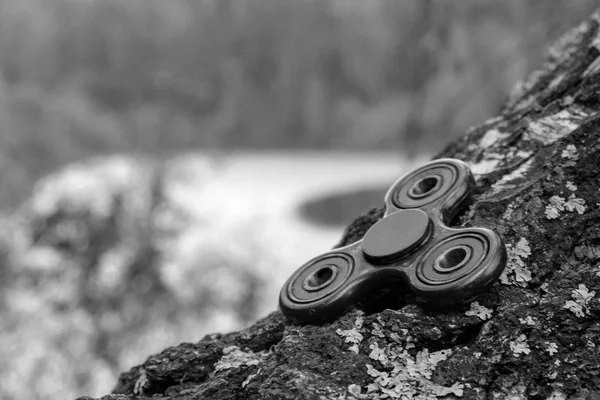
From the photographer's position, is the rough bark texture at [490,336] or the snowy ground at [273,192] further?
the snowy ground at [273,192]

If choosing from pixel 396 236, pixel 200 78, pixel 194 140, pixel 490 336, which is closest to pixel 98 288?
pixel 194 140

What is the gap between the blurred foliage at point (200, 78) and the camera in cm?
381

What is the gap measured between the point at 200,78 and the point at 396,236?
3477 mm

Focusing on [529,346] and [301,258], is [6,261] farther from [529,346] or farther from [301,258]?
[529,346]

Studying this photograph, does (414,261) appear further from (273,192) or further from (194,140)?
(273,192)

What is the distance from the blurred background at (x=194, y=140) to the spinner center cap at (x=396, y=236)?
1664 mm

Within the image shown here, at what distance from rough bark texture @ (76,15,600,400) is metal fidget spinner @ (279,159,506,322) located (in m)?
0.03

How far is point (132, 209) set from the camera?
3201mm

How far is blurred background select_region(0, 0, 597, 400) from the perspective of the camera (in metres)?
2.89


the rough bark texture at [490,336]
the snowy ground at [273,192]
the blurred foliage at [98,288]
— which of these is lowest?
the rough bark texture at [490,336]

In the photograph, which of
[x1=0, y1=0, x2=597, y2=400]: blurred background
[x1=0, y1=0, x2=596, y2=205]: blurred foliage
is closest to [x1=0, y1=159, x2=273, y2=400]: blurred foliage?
[x1=0, y1=0, x2=597, y2=400]: blurred background

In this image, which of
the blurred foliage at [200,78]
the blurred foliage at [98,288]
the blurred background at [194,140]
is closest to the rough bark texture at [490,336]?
the blurred background at [194,140]

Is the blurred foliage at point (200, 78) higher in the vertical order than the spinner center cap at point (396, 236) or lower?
higher

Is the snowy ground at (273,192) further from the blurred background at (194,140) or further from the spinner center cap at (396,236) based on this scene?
the spinner center cap at (396,236)
